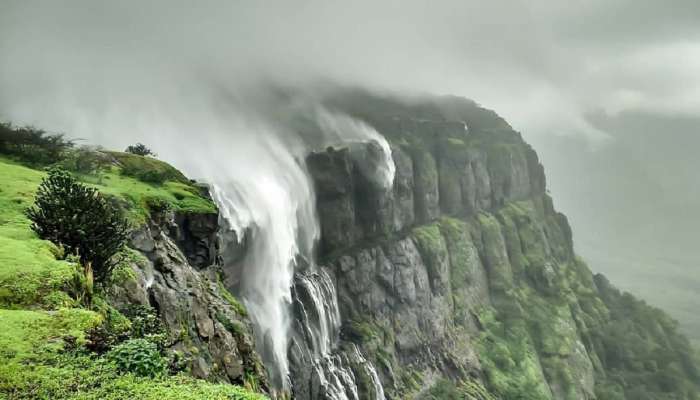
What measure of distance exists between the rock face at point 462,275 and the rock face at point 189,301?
148 ft

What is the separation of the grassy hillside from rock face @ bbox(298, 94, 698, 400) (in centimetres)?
6032

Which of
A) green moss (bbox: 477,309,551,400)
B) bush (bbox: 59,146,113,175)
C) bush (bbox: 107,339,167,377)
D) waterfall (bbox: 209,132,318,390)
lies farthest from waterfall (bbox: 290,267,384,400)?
bush (bbox: 107,339,167,377)

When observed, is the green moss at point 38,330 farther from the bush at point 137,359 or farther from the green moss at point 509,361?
the green moss at point 509,361

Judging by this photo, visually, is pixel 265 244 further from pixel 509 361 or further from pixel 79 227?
pixel 509 361

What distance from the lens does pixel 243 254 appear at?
51.6 meters

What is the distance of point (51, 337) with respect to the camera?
34.0 ft

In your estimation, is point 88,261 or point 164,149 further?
point 164,149

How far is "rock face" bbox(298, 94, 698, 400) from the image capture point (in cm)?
7831

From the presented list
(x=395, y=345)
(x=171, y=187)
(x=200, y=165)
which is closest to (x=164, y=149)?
(x=200, y=165)

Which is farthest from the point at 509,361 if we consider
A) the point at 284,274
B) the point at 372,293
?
the point at 284,274

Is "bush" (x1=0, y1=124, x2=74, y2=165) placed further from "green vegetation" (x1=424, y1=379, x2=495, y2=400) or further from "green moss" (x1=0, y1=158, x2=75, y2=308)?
"green vegetation" (x1=424, y1=379, x2=495, y2=400)

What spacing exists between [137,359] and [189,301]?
41.3 ft

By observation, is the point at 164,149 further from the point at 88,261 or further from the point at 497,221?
the point at 497,221

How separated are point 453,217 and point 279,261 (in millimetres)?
71822
